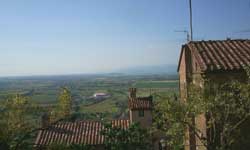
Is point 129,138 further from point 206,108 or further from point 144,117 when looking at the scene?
point 144,117

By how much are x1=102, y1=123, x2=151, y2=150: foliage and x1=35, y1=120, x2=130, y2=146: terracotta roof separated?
5.96 metres

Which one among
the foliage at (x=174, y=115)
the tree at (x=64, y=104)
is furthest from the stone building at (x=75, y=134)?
the tree at (x=64, y=104)

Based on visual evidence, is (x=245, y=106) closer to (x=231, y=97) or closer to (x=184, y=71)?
(x=231, y=97)

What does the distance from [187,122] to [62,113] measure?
41.8 meters

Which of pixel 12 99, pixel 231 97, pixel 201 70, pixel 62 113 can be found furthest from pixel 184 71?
pixel 62 113

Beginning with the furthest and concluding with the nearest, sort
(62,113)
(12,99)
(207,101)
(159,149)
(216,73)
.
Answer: (62,113)
(12,99)
(159,149)
(216,73)
(207,101)

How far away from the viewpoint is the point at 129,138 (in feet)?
68.4

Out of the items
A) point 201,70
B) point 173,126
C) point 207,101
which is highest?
point 201,70

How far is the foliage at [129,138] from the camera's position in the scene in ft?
66.8

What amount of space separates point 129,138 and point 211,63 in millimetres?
6730

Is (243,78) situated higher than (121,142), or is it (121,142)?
(243,78)

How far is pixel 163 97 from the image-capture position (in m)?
14.0

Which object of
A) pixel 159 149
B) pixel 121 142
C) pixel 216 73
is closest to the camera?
pixel 216 73

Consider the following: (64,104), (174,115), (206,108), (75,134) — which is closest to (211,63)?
(206,108)
